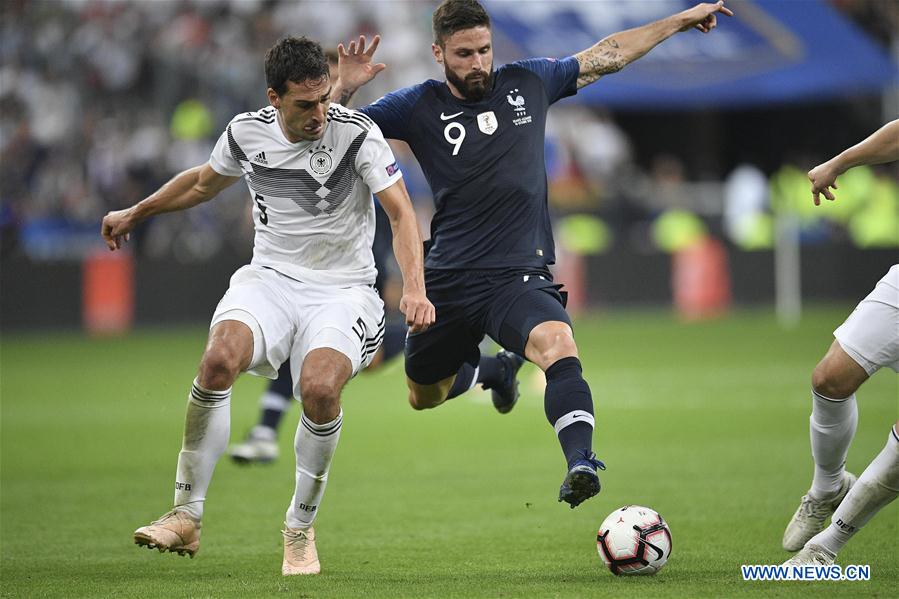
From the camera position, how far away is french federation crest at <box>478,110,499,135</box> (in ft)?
23.9

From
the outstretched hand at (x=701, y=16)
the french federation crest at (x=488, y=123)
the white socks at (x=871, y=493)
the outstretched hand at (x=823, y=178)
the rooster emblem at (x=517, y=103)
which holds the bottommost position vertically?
the white socks at (x=871, y=493)

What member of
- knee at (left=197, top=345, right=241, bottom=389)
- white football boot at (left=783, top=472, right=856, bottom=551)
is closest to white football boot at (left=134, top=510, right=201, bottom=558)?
knee at (left=197, top=345, right=241, bottom=389)

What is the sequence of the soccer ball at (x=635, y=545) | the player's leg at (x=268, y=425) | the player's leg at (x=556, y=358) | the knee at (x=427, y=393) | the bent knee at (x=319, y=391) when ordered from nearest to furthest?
the player's leg at (x=556, y=358) → the soccer ball at (x=635, y=545) → the bent knee at (x=319, y=391) → the knee at (x=427, y=393) → the player's leg at (x=268, y=425)

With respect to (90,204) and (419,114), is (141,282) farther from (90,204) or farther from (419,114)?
(419,114)

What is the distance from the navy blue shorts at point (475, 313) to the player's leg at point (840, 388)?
4.18ft

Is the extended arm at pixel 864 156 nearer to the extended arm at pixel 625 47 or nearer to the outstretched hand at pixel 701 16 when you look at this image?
the outstretched hand at pixel 701 16

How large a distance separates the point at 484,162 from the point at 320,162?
2.86ft

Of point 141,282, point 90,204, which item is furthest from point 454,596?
point 90,204

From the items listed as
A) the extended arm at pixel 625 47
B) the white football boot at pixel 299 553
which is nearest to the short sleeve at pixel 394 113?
the extended arm at pixel 625 47

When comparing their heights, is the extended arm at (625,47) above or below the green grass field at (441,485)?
above

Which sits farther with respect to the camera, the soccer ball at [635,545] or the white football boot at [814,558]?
the soccer ball at [635,545]

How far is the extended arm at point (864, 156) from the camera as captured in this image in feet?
19.6

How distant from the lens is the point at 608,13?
23.5 metres

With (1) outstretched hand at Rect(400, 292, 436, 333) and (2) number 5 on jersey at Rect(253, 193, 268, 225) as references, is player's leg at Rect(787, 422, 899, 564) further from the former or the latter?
(2) number 5 on jersey at Rect(253, 193, 268, 225)
